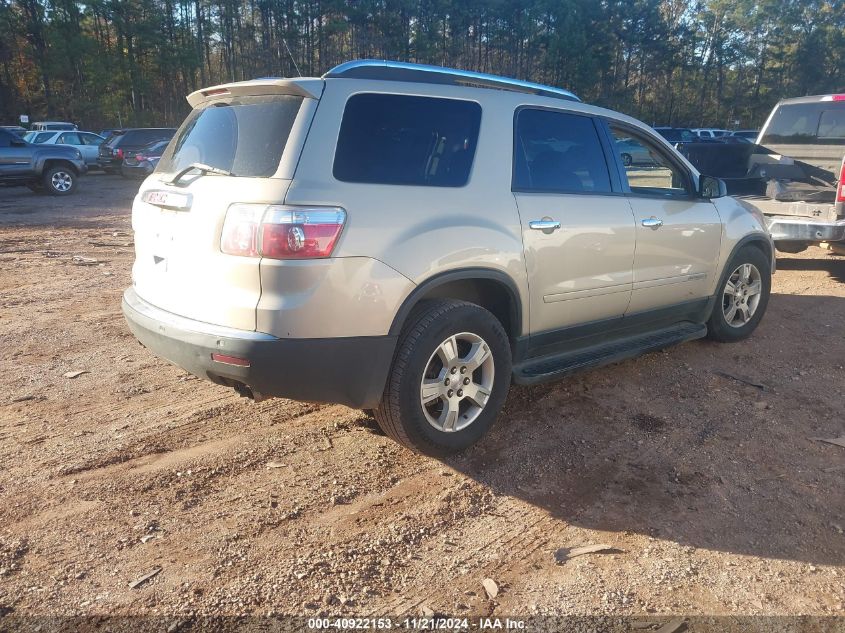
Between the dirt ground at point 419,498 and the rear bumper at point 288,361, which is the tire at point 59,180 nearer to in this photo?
the dirt ground at point 419,498

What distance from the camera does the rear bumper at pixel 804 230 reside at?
7.21 metres

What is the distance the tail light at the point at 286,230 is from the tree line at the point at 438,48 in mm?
34098

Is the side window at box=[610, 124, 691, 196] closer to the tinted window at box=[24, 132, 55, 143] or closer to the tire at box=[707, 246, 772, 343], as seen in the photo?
the tire at box=[707, 246, 772, 343]

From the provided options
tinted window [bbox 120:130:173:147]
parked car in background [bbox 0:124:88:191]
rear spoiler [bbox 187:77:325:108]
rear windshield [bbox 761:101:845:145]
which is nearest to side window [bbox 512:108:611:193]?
rear spoiler [bbox 187:77:325:108]

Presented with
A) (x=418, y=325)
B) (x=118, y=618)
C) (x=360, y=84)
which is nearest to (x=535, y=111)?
(x=360, y=84)

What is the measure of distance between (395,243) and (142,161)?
2122 cm

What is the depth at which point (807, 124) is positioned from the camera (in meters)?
8.89

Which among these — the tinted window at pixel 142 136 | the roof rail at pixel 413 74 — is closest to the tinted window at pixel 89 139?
the tinted window at pixel 142 136

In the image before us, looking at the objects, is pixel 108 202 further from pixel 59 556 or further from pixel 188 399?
pixel 59 556

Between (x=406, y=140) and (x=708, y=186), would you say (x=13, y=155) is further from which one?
(x=708, y=186)

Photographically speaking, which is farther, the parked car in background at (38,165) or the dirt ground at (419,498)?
the parked car in background at (38,165)

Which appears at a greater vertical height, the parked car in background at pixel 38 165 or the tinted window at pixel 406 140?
the tinted window at pixel 406 140

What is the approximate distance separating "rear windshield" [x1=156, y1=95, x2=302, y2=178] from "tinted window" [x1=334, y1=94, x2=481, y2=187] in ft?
0.95

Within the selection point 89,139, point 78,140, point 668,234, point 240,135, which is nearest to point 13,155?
point 78,140
